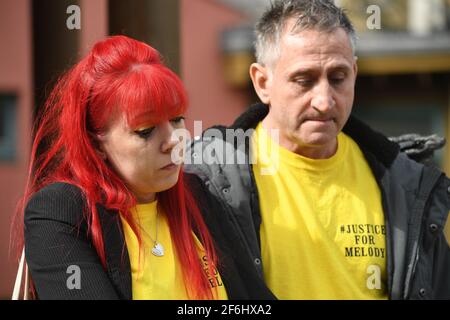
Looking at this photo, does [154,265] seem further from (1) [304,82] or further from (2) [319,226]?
(1) [304,82]

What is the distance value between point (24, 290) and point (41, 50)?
3.20 ft

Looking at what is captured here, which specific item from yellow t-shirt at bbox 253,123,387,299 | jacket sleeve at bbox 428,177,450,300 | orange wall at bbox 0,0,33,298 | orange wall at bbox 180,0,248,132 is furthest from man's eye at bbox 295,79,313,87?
orange wall at bbox 180,0,248,132

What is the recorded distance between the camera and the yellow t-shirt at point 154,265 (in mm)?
2123

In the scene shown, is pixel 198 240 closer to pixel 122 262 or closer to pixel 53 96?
pixel 122 262

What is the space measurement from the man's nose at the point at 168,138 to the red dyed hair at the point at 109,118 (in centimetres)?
3

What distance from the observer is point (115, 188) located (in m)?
2.18

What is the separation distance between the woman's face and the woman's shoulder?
0.42ft

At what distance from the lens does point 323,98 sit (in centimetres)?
268

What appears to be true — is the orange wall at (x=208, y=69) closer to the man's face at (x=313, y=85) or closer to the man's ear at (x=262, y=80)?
the man's ear at (x=262, y=80)

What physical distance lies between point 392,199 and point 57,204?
1.19 m

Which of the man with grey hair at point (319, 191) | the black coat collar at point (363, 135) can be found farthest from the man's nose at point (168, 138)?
the black coat collar at point (363, 135)

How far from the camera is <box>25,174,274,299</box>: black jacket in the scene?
2068 mm

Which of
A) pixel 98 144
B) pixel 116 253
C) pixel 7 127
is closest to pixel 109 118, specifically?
pixel 98 144
